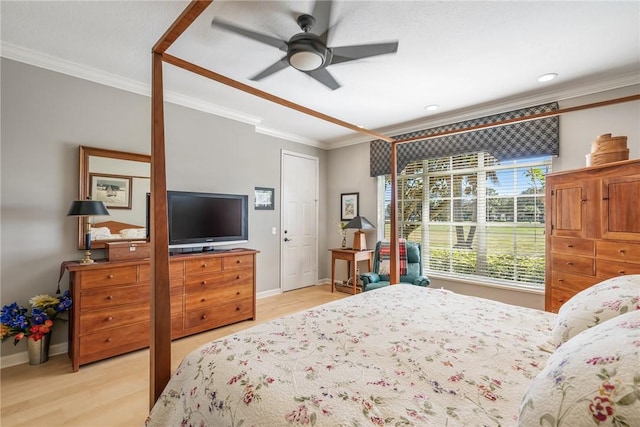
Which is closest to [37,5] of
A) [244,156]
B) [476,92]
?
[244,156]

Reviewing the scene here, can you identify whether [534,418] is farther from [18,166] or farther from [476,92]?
[18,166]

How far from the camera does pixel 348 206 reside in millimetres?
5238

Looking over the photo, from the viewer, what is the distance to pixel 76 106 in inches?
109

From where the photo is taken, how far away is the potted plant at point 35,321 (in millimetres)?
2342

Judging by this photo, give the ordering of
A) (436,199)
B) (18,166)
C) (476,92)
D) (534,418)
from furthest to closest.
A: 1. (436,199)
2. (476,92)
3. (18,166)
4. (534,418)

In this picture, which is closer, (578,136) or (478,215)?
(578,136)

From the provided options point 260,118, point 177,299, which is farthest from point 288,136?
point 177,299

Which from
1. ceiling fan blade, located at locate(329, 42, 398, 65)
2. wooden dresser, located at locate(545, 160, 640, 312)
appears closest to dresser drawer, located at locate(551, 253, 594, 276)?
wooden dresser, located at locate(545, 160, 640, 312)

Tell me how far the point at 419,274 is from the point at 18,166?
4.31 metres

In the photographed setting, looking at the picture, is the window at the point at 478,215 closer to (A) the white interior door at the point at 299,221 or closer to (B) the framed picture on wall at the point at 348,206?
(B) the framed picture on wall at the point at 348,206

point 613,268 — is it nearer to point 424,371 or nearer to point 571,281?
point 571,281

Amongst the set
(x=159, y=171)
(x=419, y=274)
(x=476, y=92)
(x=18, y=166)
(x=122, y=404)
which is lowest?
(x=122, y=404)

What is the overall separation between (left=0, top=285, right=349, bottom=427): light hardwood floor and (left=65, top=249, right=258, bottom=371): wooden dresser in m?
0.13

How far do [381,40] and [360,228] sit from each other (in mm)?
2822
